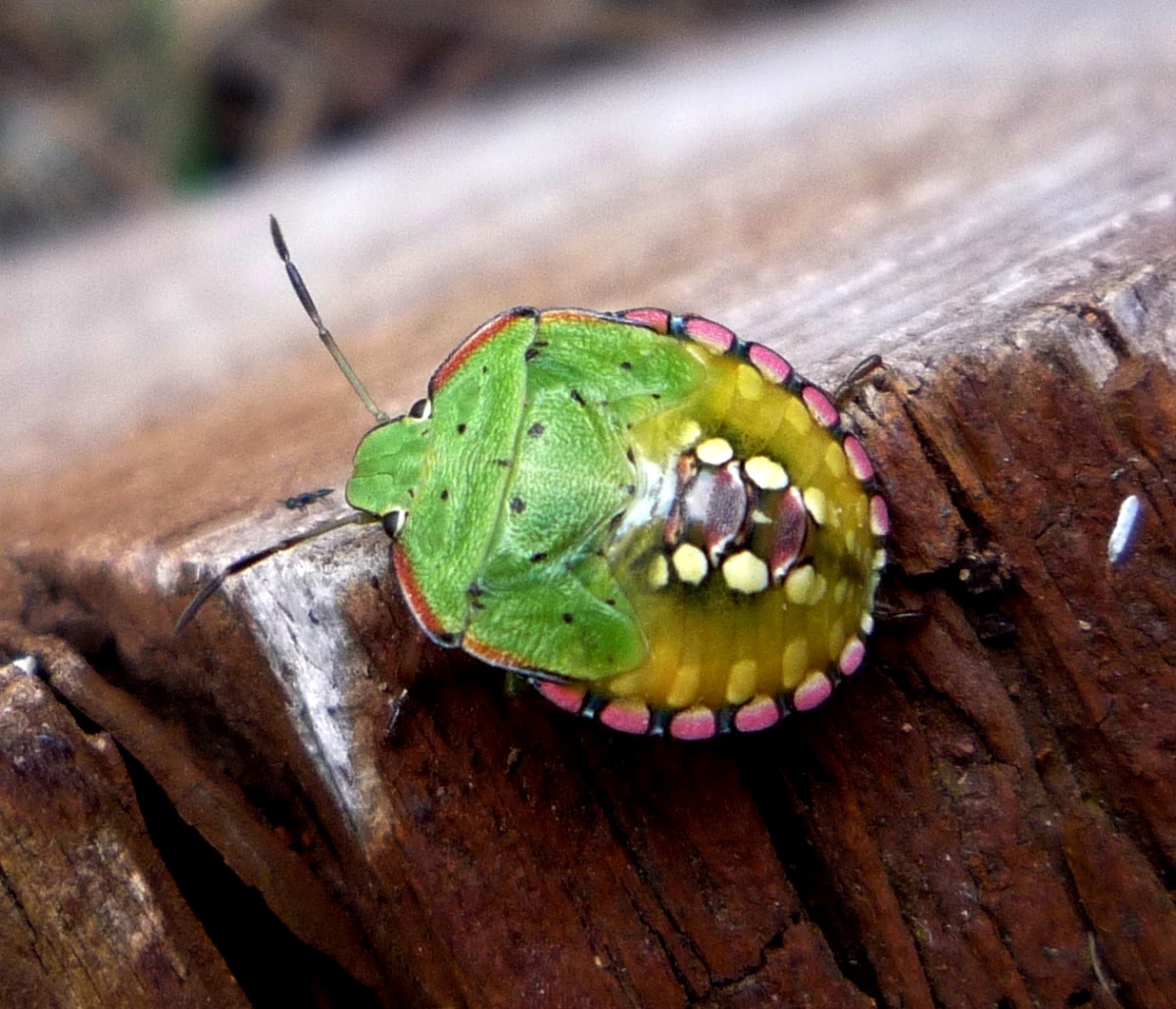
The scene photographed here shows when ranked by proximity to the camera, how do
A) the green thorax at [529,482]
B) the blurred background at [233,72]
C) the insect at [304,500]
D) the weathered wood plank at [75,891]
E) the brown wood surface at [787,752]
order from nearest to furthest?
the weathered wood plank at [75,891], the brown wood surface at [787,752], the green thorax at [529,482], the insect at [304,500], the blurred background at [233,72]

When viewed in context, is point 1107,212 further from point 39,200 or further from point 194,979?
point 39,200

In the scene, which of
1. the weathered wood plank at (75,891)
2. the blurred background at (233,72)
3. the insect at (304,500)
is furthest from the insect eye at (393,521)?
the blurred background at (233,72)

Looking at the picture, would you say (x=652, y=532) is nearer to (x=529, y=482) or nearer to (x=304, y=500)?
(x=529, y=482)

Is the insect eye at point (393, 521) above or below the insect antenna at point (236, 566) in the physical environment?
below

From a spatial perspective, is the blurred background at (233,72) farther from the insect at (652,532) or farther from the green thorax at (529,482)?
the insect at (652,532)

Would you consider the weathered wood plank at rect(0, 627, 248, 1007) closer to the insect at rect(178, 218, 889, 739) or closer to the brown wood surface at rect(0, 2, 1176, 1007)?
the brown wood surface at rect(0, 2, 1176, 1007)

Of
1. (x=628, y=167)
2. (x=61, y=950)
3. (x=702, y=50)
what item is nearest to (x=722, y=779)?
(x=61, y=950)
